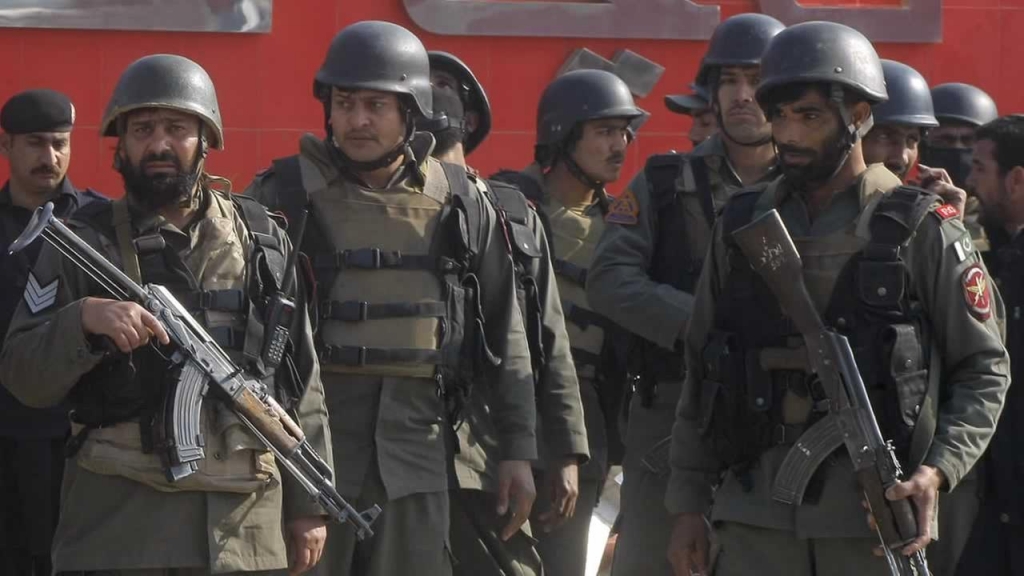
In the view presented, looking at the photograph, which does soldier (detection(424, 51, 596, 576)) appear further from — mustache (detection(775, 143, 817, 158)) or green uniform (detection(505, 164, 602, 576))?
mustache (detection(775, 143, 817, 158))

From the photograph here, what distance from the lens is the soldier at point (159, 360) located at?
458 cm

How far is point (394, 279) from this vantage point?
544cm

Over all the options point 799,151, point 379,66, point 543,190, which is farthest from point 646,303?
point 543,190

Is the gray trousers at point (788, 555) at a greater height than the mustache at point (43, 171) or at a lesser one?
lesser

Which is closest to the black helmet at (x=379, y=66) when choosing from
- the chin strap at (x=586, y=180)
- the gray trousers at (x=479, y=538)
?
the gray trousers at (x=479, y=538)

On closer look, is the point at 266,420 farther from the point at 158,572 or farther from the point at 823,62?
the point at 823,62

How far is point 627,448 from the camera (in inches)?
256

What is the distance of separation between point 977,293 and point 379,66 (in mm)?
2005

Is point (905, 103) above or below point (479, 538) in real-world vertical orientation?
above

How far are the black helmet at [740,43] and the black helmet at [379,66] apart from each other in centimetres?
145

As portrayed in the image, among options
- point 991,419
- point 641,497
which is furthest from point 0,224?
point 991,419

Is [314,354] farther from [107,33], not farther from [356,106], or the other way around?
[107,33]

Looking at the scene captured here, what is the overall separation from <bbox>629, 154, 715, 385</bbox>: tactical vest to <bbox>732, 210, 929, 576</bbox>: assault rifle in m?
1.53

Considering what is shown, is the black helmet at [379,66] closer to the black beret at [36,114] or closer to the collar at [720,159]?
the collar at [720,159]
